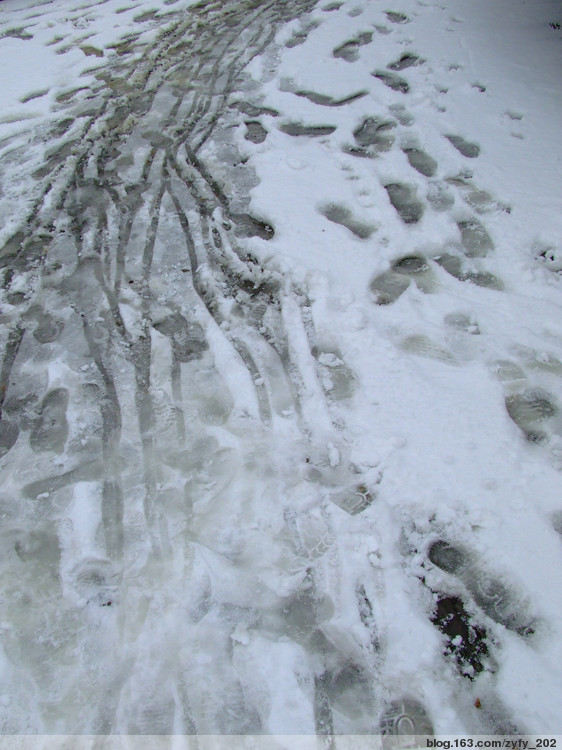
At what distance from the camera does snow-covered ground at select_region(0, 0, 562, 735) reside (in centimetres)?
141

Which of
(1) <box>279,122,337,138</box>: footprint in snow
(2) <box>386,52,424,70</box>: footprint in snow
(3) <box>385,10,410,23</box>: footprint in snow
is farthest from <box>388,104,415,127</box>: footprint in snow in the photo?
(3) <box>385,10,410,23</box>: footprint in snow

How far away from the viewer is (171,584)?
1.56 m

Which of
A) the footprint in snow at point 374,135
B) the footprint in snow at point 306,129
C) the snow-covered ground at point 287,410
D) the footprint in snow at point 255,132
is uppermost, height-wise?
the footprint in snow at point 255,132

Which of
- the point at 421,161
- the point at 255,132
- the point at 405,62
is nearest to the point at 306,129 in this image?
the point at 255,132

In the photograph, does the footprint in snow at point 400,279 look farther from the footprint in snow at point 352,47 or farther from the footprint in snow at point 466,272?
the footprint in snow at point 352,47

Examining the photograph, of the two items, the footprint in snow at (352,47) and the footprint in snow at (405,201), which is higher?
the footprint in snow at (352,47)

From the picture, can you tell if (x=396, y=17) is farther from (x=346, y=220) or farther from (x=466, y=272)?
(x=466, y=272)

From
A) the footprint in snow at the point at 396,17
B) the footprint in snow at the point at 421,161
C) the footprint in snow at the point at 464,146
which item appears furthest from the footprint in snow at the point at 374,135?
the footprint in snow at the point at 396,17

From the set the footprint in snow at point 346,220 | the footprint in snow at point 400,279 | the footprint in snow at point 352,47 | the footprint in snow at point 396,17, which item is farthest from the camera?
the footprint in snow at point 396,17

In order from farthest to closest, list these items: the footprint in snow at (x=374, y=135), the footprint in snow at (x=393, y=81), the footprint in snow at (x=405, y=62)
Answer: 1. the footprint in snow at (x=405, y=62)
2. the footprint in snow at (x=393, y=81)
3. the footprint in snow at (x=374, y=135)

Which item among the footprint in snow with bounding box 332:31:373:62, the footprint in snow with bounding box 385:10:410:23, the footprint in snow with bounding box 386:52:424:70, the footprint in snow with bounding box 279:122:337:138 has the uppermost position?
the footprint in snow with bounding box 385:10:410:23

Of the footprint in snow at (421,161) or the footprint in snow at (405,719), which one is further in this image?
the footprint in snow at (421,161)

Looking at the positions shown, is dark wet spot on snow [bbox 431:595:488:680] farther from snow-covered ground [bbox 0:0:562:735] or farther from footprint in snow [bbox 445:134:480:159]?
footprint in snow [bbox 445:134:480:159]

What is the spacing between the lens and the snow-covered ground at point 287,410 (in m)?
1.41
